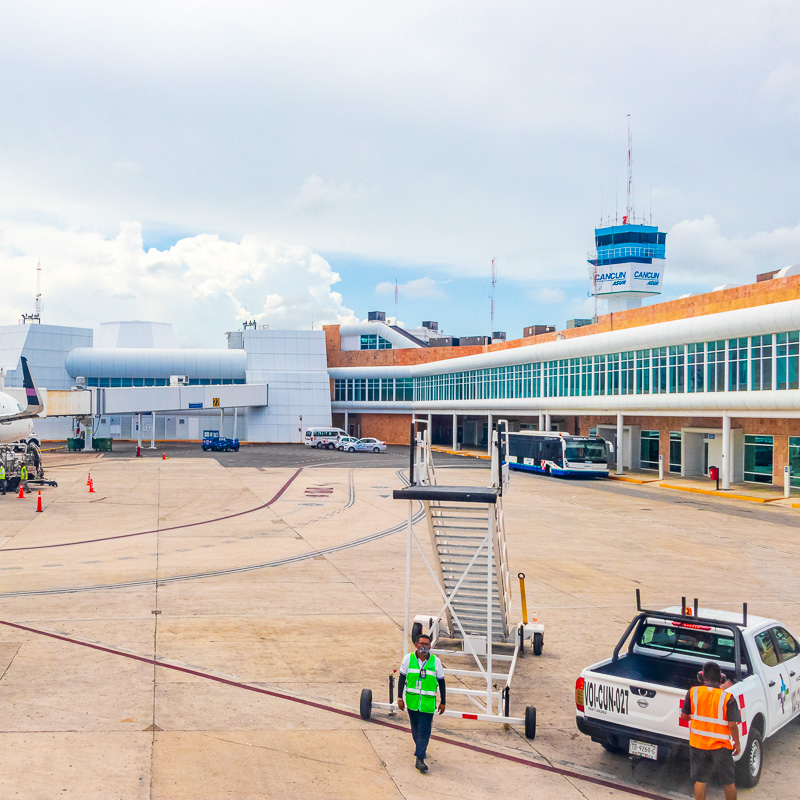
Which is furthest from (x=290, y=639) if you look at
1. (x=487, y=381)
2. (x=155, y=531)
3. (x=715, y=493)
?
(x=487, y=381)

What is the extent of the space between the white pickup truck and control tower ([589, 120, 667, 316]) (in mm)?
86717

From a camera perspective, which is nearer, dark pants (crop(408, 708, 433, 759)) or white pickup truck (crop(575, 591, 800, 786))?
white pickup truck (crop(575, 591, 800, 786))

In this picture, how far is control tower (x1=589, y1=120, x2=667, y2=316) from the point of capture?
310 feet

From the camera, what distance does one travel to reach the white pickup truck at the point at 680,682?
9.87m

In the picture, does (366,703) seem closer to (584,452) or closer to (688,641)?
(688,641)

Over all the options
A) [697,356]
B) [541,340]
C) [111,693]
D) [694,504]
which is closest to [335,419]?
[541,340]

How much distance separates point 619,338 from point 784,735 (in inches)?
1892

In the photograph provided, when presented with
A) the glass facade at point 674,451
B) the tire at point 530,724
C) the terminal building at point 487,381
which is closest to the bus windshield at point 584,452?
the terminal building at point 487,381

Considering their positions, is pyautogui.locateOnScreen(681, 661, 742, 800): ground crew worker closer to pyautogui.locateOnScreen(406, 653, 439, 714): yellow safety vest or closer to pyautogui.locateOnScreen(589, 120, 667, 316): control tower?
pyautogui.locateOnScreen(406, 653, 439, 714): yellow safety vest

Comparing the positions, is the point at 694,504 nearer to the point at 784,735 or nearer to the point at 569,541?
the point at 569,541

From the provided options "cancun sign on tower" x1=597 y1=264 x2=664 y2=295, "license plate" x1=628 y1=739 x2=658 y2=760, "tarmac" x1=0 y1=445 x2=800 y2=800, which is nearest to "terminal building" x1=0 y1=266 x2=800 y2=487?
"cancun sign on tower" x1=597 y1=264 x2=664 y2=295

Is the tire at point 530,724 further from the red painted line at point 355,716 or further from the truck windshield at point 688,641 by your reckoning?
the truck windshield at point 688,641

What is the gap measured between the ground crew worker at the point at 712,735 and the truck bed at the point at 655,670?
1.63 meters

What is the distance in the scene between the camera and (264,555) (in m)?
24.6
